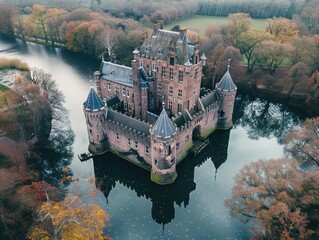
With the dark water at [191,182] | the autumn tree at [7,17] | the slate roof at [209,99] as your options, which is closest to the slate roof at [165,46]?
the slate roof at [209,99]

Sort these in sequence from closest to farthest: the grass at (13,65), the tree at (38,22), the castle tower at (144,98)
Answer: the castle tower at (144,98), the grass at (13,65), the tree at (38,22)

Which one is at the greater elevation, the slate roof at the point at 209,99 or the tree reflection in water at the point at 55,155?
the slate roof at the point at 209,99

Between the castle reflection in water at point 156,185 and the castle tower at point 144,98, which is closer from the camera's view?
the castle reflection in water at point 156,185

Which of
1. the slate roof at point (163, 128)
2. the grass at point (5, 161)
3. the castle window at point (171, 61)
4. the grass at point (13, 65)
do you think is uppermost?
the castle window at point (171, 61)

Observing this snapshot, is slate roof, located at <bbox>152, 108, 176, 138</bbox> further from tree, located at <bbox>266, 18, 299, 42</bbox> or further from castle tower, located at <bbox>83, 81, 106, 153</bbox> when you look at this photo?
tree, located at <bbox>266, 18, 299, 42</bbox>

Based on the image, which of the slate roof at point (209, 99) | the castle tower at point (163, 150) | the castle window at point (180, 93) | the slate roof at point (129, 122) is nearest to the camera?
the castle tower at point (163, 150)

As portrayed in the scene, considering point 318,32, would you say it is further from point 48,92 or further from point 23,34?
point 23,34

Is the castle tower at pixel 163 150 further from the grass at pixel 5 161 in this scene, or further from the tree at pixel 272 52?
the tree at pixel 272 52
